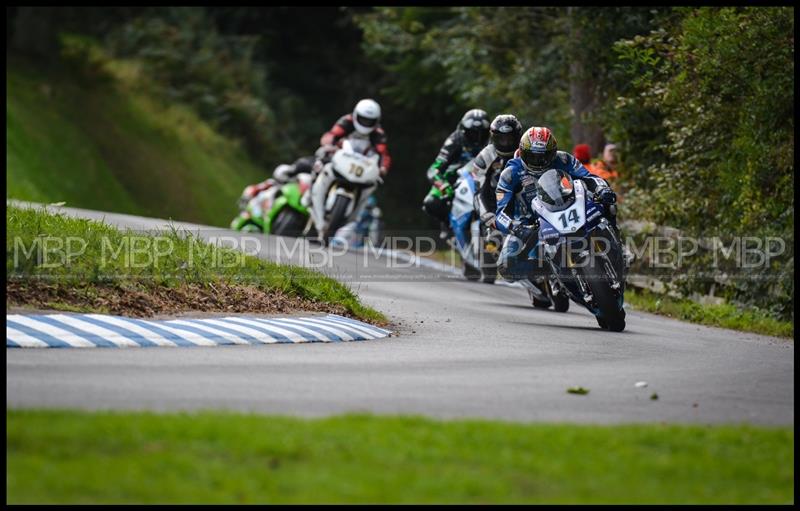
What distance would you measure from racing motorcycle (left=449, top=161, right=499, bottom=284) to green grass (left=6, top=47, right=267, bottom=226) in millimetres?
13370

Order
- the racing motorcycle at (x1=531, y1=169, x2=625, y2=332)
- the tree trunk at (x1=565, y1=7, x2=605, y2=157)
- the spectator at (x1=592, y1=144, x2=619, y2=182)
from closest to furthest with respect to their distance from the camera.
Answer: the racing motorcycle at (x1=531, y1=169, x2=625, y2=332), the spectator at (x1=592, y1=144, x2=619, y2=182), the tree trunk at (x1=565, y1=7, x2=605, y2=157)

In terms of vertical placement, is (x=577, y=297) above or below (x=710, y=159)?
below

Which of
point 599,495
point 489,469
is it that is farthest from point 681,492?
point 489,469

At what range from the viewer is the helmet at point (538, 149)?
1495 centimetres

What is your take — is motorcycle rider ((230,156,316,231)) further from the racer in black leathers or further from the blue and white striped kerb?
the blue and white striped kerb

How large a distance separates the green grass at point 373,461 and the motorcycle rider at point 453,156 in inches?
505

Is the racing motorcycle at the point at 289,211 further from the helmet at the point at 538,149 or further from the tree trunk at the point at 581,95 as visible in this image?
the helmet at the point at 538,149

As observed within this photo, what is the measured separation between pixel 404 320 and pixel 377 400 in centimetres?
601

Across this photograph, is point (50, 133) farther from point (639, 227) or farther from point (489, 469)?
point (489, 469)

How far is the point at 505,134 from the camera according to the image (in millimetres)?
17594

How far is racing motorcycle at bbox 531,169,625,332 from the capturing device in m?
14.3

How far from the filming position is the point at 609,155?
23.3 metres

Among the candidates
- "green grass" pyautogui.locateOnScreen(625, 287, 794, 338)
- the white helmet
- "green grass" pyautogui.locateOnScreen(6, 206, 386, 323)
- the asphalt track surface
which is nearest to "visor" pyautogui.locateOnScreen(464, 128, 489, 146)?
"green grass" pyautogui.locateOnScreen(625, 287, 794, 338)

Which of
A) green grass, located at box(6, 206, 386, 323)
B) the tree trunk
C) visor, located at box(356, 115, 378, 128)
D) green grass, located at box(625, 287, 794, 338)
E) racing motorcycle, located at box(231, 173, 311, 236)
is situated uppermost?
the tree trunk
